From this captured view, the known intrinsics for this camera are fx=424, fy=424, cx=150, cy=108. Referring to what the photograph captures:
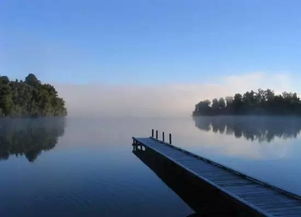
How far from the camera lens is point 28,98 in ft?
402

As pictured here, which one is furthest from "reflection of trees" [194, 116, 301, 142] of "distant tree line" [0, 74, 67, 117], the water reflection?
"distant tree line" [0, 74, 67, 117]

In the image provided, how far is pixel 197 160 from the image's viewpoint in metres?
22.4

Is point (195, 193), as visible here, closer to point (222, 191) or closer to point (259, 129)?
point (222, 191)

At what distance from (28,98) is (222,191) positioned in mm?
115113

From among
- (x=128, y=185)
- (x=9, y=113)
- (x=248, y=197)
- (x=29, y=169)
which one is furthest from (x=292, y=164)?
(x=9, y=113)

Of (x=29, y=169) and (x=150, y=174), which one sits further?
(x=29, y=169)

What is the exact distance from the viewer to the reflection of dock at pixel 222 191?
1193 centimetres

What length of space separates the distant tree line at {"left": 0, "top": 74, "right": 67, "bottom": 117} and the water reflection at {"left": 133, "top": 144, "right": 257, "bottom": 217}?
8910 cm

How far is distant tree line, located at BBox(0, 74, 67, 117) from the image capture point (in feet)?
354

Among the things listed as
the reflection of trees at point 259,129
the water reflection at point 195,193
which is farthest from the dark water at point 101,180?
the reflection of trees at point 259,129

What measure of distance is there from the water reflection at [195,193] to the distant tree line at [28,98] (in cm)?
8910

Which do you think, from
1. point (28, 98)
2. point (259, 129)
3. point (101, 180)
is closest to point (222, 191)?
point (101, 180)

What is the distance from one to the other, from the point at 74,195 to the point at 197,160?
781 cm

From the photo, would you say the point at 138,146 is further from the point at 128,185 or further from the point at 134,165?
the point at 128,185
